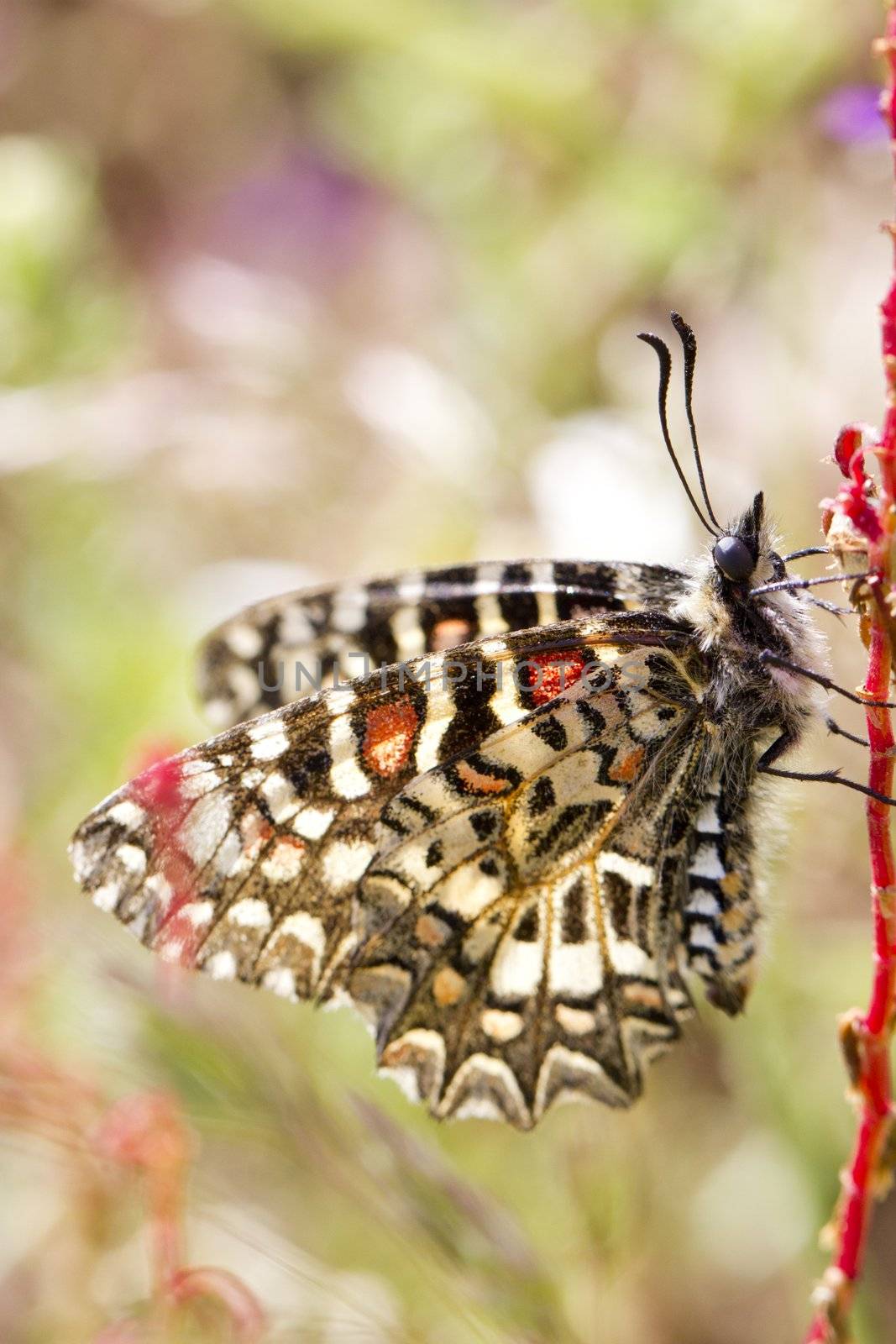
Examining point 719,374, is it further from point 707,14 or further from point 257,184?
point 257,184

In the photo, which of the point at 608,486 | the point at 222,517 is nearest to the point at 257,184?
the point at 222,517

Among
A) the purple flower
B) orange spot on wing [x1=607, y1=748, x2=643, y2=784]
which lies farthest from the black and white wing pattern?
the purple flower

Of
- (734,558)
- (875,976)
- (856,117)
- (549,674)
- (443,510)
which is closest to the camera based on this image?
(875,976)

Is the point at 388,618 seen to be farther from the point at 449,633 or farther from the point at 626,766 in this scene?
the point at 626,766

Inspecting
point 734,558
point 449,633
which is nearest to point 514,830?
point 449,633

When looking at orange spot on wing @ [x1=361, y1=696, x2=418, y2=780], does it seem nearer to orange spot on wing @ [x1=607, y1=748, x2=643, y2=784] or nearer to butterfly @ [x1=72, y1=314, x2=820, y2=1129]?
butterfly @ [x1=72, y1=314, x2=820, y2=1129]

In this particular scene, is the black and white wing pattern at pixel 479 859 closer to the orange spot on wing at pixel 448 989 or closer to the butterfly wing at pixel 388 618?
the orange spot on wing at pixel 448 989
